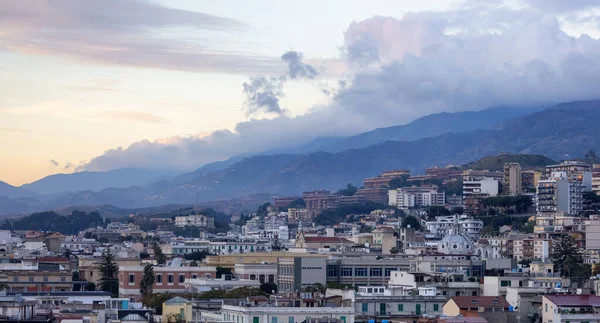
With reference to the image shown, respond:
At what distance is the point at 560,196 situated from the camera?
162625mm

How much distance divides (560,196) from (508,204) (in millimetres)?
11617

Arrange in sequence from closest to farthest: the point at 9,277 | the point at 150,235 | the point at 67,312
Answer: the point at 67,312, the point at 9,277, the point at 150,235

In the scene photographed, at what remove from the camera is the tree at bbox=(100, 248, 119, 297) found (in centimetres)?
9146

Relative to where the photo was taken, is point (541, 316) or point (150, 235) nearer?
point (541, 316)

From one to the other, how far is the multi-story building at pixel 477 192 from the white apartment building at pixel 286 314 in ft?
391

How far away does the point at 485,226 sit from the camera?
162 metres

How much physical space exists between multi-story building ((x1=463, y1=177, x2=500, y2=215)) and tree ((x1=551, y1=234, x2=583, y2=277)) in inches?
2523

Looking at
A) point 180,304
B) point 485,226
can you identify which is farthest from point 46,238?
point 180,304

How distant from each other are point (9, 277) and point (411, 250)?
39887 mm

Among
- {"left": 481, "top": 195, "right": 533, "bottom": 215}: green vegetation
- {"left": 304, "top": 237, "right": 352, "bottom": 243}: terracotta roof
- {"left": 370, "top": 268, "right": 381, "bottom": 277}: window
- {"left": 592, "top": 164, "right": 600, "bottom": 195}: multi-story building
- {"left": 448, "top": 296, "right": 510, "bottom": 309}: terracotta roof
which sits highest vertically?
{"left": 592, "top": 164, "right": 600, "bottom": 195}: multi-story building

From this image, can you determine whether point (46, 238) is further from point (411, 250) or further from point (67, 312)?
point (67, 312)

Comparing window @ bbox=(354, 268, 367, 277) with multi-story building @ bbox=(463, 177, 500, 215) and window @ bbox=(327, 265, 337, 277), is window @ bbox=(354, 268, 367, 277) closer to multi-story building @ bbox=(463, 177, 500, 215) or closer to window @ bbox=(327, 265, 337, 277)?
window @ bbox=(327, 265, 337, 277)

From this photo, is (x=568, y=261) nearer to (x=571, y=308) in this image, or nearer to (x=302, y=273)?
(x=302, y=273)

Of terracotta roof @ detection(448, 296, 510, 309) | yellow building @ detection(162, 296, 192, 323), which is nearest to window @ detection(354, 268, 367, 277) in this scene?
yellow building @ detection(162, 296, 192, 323)
